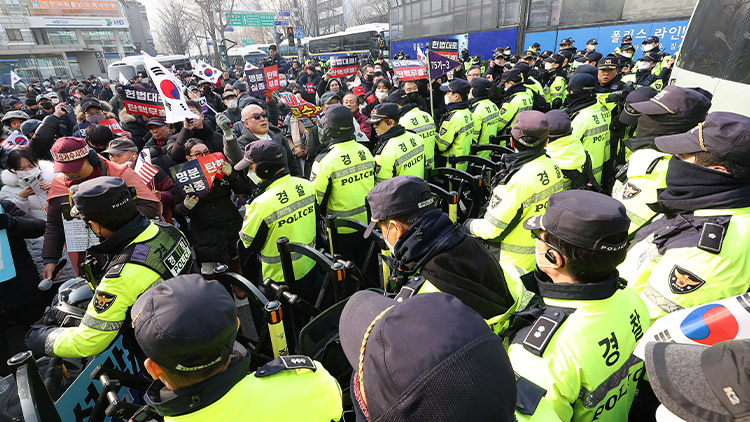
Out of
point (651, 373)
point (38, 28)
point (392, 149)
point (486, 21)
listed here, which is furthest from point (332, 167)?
point (38, 28)

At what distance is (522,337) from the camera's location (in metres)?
1.53

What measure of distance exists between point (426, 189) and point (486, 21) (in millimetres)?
18578

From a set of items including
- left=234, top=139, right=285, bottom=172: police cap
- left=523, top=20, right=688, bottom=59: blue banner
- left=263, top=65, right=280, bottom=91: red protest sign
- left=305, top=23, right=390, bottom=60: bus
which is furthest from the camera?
left=305, top=23, right=390, bottom=60: bus

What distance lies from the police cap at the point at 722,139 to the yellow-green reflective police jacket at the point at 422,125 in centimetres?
364

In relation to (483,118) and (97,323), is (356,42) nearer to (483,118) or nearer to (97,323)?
(483,118)

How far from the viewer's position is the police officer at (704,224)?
1.77 metres

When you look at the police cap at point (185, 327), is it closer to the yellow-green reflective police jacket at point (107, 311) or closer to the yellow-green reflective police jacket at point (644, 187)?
the yellow-green reflective police jacket at point (107, 311)

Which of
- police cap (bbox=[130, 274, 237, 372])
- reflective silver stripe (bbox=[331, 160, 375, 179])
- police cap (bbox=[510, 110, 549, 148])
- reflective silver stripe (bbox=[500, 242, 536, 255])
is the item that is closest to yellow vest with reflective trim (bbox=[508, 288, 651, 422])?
police cap (bbox=[130, 274, 237, 372])

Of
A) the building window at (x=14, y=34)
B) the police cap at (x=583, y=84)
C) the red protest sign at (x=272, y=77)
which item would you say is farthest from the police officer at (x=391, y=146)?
the building window at (x=14, y=34)

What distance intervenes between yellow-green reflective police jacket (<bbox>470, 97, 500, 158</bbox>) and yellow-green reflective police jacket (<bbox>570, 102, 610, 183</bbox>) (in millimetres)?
1560

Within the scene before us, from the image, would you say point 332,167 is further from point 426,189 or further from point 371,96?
point 371,96

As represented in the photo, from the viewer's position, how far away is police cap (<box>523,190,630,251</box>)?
1524 mm

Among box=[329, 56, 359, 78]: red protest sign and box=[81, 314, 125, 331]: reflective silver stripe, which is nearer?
box=[81, 314, 125, 331]: reflective silver stripe

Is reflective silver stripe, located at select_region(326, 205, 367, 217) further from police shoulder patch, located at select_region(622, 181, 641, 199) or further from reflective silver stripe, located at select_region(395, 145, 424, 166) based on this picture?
police shoulder patch, located at select_region(622, 181, 641, 199)
